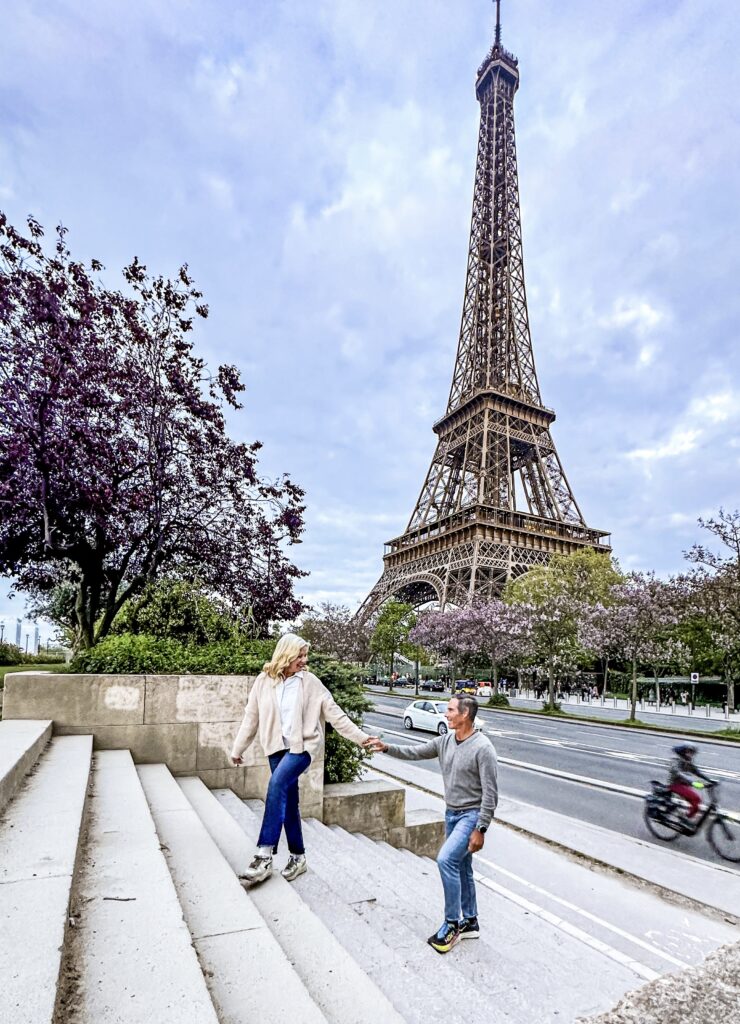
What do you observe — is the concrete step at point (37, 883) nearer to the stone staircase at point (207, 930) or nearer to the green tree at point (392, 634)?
the stone staircase at point (207, 930)

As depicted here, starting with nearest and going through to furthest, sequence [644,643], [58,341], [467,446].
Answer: [58,341] < [644,643] < [467,446]

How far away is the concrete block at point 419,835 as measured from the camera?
6.14 meters

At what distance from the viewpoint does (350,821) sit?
235 inches

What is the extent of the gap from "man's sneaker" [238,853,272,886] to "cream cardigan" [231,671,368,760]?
2.06 ft

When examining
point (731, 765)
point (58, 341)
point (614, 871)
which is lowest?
point (731, 765)

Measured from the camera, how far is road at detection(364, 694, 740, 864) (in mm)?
8992

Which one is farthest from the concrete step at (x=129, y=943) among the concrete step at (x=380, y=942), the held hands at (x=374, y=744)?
the held hands at (x=374, y=744)

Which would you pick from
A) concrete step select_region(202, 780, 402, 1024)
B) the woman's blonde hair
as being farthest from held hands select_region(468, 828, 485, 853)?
the woman's blonde hair

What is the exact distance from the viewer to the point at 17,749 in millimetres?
4012

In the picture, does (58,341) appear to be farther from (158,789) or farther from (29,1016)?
(29,1016)

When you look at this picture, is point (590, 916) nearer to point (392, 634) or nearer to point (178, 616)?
point (178, 616)

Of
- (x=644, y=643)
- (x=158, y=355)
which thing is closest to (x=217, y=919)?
(x=158, y=355)

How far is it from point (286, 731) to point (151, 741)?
8.25ft

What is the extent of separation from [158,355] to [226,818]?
26.6ft
